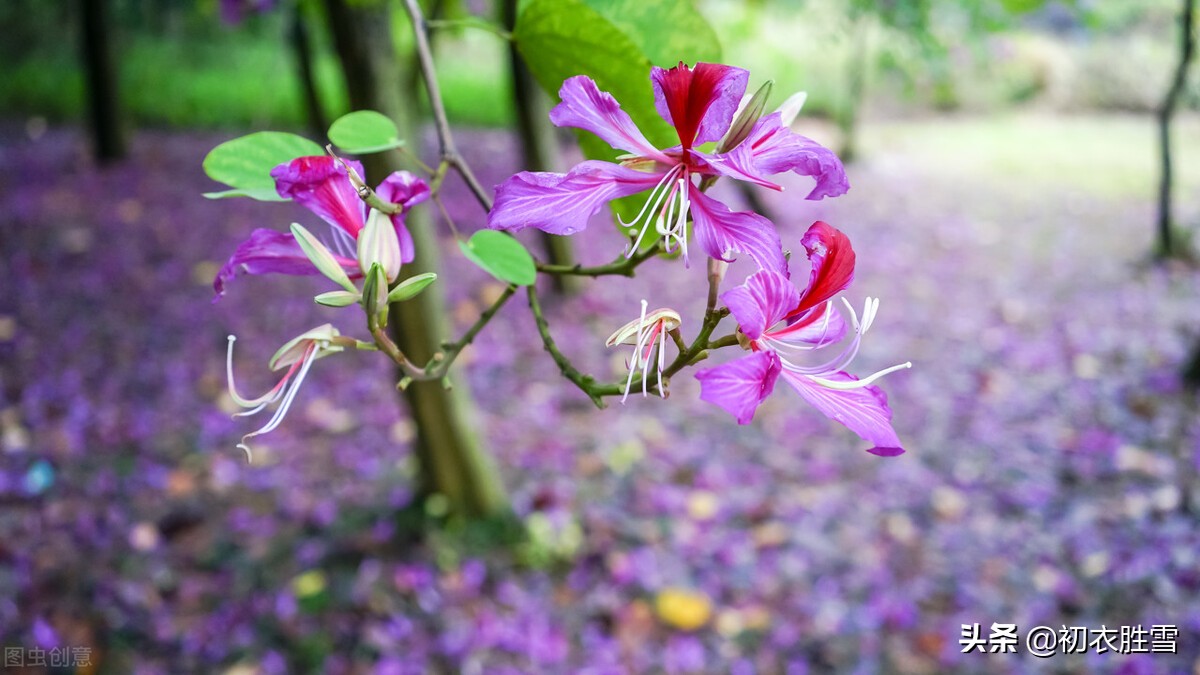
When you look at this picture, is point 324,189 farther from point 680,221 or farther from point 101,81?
point 101,81

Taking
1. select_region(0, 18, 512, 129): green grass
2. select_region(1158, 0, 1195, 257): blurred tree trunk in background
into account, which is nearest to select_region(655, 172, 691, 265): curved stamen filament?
select_region(1158, 0, 1195, 257): blurred tree trunk in background

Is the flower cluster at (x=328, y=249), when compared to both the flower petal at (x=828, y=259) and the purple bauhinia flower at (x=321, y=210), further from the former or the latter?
the flower petal at (x=828, y=259)

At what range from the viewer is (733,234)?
459 millimetres

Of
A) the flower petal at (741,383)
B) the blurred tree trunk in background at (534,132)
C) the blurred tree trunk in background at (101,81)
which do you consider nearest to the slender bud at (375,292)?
the flower petal at (741,383)

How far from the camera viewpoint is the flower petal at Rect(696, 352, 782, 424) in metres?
0.38

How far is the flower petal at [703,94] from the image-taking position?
18.0 inches

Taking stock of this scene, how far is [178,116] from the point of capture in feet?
32.4

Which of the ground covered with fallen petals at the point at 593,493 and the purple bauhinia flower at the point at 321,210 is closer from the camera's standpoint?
the purple bauhinia flower at the point at 321,210

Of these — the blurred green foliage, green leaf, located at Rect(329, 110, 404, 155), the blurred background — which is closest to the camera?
green leaf, located at Rect(329, 110, 404, 155)

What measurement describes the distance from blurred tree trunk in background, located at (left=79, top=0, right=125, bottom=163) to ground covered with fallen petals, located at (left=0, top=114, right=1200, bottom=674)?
6.56 ft

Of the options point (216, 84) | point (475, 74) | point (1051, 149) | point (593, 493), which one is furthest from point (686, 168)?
point (475, 74)

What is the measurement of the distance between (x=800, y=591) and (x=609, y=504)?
787 mm

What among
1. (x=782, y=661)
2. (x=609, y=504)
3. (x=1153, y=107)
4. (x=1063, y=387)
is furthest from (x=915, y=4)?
(x=1153, y=107)

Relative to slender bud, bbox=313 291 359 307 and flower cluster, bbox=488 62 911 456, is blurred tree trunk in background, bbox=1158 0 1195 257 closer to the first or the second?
flower cluster, bbox=488 62 911 456
